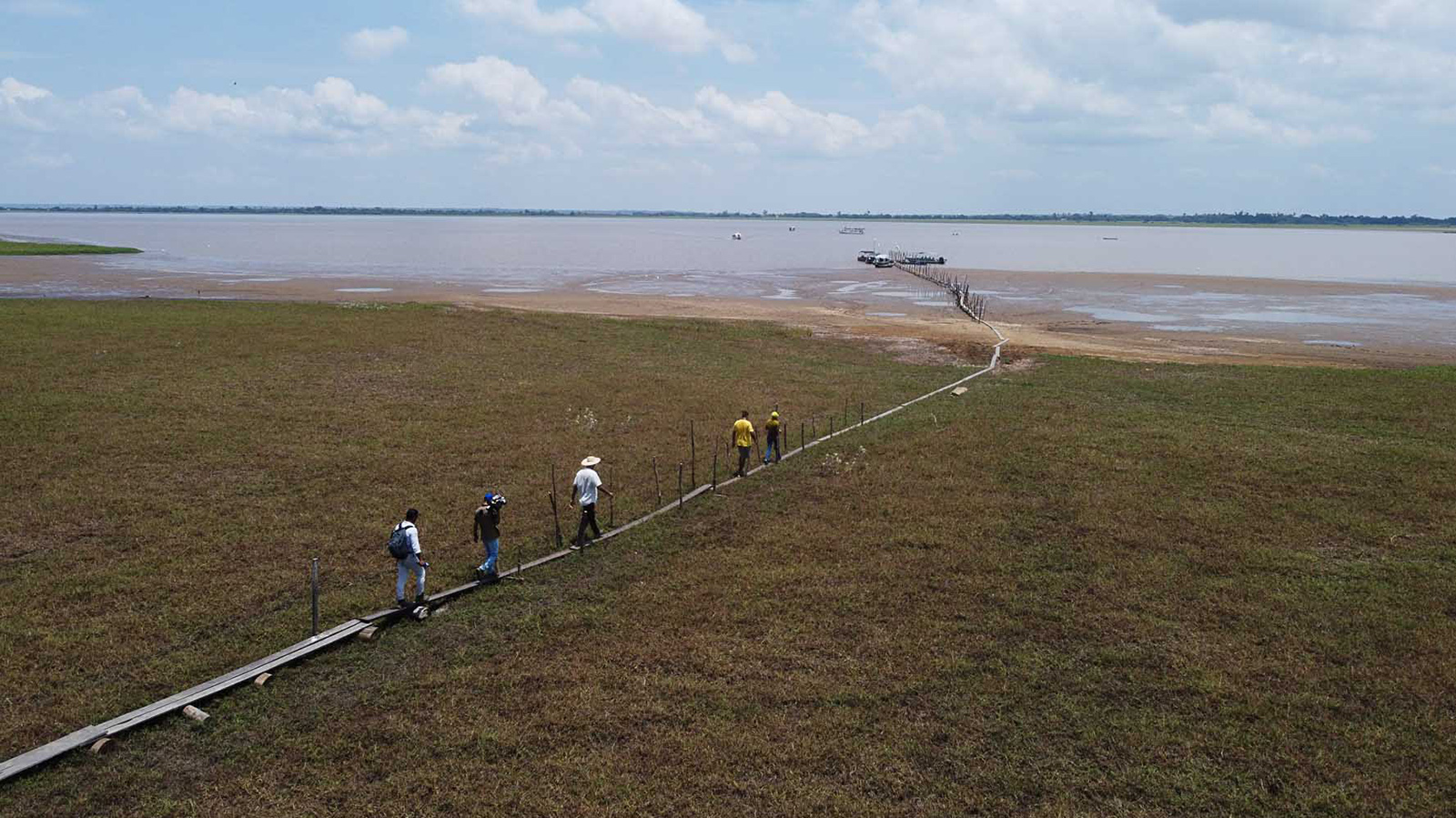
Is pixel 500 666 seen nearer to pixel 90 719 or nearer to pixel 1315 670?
pixel 90 719

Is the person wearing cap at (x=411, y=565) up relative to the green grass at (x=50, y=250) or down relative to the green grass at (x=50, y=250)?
down

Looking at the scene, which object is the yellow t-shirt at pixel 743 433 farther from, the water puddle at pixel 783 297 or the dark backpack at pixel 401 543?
the water puddle at pixel 783 297

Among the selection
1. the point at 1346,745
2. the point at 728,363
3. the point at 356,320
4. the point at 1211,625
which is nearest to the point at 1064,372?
the point at 728,363

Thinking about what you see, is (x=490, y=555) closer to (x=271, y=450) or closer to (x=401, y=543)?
(x=401, y=543)

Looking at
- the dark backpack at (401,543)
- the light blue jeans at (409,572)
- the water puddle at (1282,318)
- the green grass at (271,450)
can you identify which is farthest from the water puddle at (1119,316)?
the dark backpack at (401,543)

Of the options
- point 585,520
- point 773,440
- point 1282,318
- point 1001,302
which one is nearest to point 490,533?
point 585,520

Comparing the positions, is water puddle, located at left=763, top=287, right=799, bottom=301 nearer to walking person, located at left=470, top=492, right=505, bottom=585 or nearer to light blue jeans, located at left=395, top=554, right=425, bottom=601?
walking person, located at left=470, top=492, right=505, bottom=585

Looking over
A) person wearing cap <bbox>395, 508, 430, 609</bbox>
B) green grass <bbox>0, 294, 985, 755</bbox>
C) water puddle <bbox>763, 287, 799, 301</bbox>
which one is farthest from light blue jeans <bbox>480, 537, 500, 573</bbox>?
water puddle <bbox>763, 287, 799, 301</bbox>
